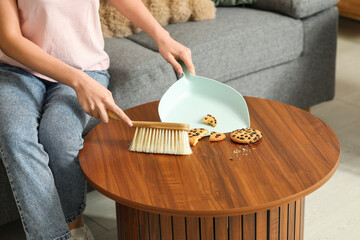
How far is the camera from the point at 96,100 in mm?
1293

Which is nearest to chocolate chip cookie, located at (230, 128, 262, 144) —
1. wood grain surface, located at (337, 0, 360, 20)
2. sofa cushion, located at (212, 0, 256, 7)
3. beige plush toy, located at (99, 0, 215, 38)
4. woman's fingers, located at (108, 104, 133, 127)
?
woman's fingers, located at (108, 104, 133, 127)

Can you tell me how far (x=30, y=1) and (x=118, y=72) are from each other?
46 cm

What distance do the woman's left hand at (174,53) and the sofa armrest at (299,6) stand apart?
0.85m

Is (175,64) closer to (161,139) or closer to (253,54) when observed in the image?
(161,139)

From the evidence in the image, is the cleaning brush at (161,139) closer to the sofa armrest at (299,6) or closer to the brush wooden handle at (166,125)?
the brush wooden handle at (166,125)

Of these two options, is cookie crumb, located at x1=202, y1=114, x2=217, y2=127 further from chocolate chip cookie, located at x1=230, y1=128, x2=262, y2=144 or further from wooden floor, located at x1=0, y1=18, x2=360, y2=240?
wooden floor, located at x1=0, y1=18, x2=360, y2=240

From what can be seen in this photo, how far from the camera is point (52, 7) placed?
148 cm

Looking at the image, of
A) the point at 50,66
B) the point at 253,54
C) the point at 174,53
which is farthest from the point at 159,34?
the point at 253,54

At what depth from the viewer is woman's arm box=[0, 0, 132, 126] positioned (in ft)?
4.25

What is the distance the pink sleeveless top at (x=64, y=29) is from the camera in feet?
4.85

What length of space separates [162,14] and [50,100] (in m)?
0.83

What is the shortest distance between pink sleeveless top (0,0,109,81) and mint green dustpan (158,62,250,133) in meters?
0.30

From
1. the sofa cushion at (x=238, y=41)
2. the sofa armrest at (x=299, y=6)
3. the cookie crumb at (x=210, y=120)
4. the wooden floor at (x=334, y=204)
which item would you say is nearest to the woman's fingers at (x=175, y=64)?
the cookie crumb at (x=210, y=120)

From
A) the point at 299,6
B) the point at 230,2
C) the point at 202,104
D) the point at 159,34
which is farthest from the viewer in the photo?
the point at 230,2
